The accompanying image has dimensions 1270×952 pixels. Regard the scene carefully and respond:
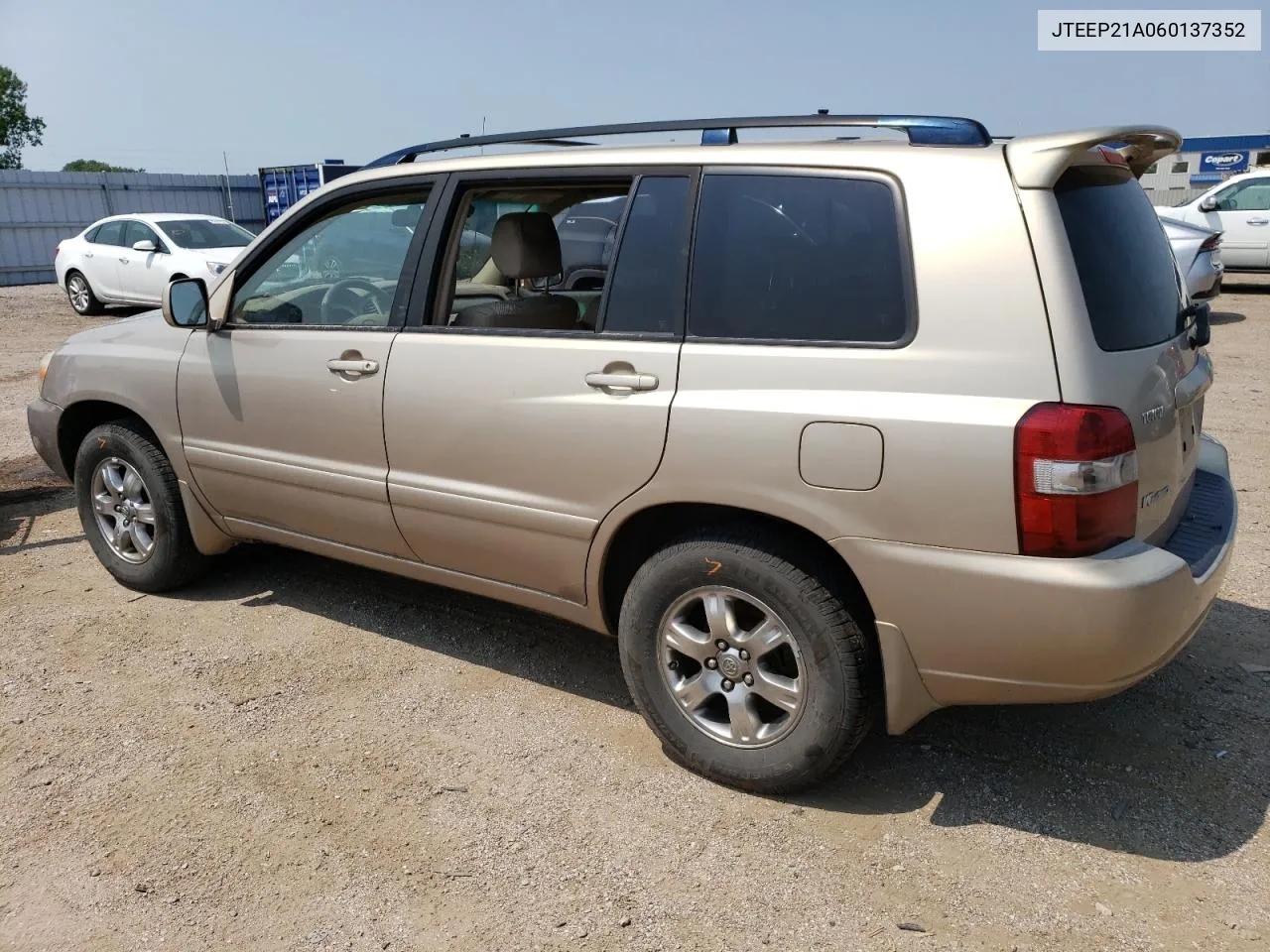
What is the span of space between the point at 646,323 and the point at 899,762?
61.3 inches

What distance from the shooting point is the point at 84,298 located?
16766 mm

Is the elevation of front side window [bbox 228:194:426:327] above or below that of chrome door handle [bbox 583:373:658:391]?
above

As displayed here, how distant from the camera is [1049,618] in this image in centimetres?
256

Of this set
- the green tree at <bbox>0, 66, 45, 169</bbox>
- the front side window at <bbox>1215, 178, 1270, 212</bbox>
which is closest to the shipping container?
the front side window at <bbox>1215, 178, 1270, 212</bbox>

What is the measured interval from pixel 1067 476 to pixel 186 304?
3.38 m

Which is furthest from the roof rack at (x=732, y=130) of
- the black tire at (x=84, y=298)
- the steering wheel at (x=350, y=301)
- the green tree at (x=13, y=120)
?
the green tree at (x=13, y=120)

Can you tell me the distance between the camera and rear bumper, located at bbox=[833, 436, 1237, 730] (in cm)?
253

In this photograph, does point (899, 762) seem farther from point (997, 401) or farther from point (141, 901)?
point (141, 901)

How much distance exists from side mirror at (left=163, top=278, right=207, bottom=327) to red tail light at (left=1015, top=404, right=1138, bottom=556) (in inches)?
125

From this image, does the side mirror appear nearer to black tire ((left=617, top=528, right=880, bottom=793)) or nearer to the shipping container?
black tire ((left=617, top=528, right=880, bottom=793))

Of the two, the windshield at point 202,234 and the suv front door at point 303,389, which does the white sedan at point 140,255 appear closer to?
the windshield at point 202,234

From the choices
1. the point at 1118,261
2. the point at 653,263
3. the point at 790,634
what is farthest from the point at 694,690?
the point at 1118,261

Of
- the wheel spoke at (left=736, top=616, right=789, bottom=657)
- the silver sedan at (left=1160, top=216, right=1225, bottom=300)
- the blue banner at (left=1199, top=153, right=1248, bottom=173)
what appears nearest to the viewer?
the wheel spoke at (left=736, top=616, right=789, bottom=657)

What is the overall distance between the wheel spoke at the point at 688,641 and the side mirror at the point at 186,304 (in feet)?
7.69
